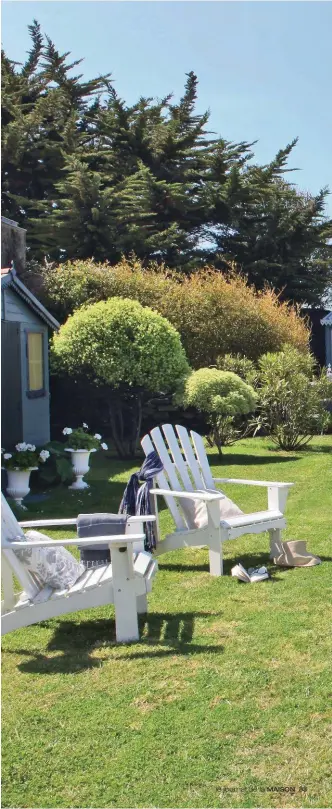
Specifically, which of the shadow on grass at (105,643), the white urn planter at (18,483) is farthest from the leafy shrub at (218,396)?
the shadow on grass at (105,643)

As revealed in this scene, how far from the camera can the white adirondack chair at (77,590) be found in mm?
3834

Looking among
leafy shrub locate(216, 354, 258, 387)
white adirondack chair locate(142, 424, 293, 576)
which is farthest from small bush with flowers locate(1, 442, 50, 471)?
leafy shrub locate(216, 354, 258, 387)

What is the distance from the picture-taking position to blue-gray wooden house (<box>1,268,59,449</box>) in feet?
31.2

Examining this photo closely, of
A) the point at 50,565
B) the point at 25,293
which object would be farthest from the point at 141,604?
the point at 25,293

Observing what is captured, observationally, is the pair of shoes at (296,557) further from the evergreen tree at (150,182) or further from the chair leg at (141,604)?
the evergreen tree at (150,182)

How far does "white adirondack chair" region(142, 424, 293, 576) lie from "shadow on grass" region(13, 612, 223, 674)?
3.10ft

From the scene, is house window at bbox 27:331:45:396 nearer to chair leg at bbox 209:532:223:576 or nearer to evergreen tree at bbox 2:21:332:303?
chair leg at bbox 209:532:223:576

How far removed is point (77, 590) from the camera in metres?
3.91

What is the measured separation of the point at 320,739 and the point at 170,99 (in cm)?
2654

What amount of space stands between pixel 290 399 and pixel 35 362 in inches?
172

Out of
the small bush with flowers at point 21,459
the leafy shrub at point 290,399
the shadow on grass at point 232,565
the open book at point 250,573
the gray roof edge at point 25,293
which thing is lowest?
the shadow on grass at point 232,565

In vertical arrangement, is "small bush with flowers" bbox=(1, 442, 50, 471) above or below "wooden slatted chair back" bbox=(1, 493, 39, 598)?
above

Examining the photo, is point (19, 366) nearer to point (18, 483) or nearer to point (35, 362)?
point (35, 362)

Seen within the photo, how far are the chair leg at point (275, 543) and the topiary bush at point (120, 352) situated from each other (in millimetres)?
5751
